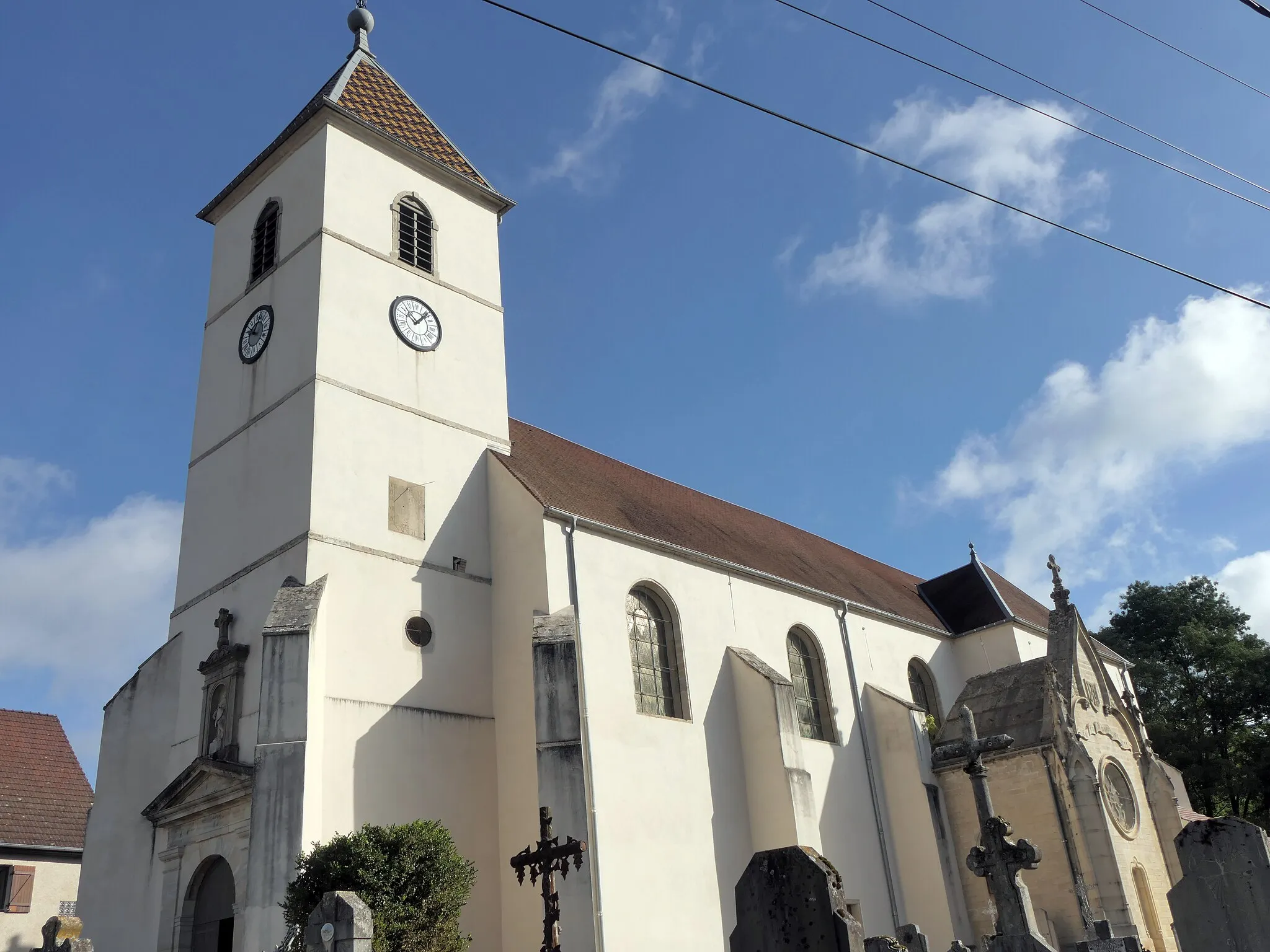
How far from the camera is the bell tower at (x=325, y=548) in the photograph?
14.9 m

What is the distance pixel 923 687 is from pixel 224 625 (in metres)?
16.4

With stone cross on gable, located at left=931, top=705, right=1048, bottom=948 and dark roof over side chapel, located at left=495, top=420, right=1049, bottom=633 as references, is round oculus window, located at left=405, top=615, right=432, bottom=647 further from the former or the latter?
stone cross on gable, located at left=931, top=705, right=1048, bottom=948

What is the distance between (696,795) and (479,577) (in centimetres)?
526

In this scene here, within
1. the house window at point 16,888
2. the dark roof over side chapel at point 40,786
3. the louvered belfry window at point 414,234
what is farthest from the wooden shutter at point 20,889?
the louvered belfry window at point 414,234

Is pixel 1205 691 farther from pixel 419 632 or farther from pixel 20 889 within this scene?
pixel 20 889

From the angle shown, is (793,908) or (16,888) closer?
(793,908)

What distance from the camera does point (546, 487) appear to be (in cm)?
1894

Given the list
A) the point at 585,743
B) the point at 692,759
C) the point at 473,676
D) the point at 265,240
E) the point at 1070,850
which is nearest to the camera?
the point at 585,743

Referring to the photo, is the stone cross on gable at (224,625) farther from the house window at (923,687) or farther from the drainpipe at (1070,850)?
the house window at (923,687)

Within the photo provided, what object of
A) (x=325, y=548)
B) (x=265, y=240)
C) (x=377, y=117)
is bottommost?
(x=325, y=548)

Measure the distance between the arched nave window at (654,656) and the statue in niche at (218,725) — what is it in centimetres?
653

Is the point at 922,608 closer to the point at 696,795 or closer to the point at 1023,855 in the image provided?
the point at 696,795

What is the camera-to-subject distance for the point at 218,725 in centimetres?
1595

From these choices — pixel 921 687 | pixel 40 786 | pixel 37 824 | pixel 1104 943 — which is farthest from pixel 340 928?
pixel 921 687
